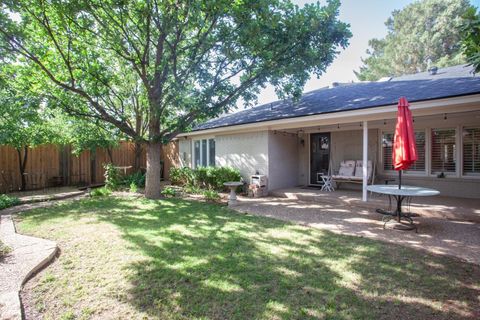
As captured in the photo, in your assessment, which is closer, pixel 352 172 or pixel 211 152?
pixel 352 172

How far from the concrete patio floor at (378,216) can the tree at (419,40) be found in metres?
20.0

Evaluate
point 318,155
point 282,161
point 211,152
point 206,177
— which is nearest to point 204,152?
point 211,152

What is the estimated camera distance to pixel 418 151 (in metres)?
8.72

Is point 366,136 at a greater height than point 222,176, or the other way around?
point 366,136

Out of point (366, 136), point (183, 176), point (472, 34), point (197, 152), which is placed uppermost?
point (472, 34)

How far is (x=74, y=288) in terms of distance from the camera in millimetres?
3168

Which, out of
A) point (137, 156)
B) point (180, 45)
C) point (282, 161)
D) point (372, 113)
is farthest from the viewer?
point (137, 156)

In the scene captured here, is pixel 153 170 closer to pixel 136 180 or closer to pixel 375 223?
pixel 136 180

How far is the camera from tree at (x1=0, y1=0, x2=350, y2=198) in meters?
6.87

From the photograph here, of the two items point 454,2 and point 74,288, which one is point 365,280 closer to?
point 74,288

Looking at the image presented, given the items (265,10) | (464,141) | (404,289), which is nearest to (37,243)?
(404,289)

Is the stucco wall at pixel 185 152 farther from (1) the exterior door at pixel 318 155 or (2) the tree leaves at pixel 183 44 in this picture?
(1) the exterior door at pixel 318 155

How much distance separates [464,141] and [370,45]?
26208mm

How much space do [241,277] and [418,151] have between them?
8.23 metres
